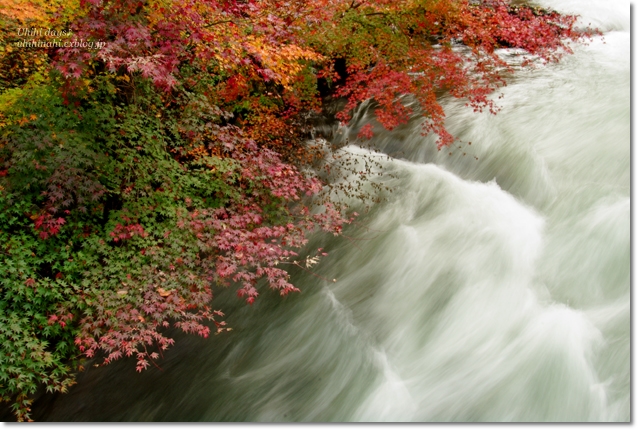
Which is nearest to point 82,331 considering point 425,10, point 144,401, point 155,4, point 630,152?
point 144,401

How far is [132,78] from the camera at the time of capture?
5.04m

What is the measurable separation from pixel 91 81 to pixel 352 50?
4320mm

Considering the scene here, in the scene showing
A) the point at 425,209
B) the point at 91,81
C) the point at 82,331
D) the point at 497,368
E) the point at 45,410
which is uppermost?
the point at 91,81

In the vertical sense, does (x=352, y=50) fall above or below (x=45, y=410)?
above

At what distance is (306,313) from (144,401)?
1.87 m

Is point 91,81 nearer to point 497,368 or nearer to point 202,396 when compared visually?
point 202,396

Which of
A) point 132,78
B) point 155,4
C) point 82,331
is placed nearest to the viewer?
point 82,331

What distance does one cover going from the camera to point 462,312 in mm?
3930

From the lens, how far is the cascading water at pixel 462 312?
3305 millimetres

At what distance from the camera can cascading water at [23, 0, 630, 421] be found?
130 inches

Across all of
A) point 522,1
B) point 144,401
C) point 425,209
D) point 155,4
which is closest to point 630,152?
point 425,209

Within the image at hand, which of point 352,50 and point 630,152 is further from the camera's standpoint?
point 352,50

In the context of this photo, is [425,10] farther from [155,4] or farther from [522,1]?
[155,4]

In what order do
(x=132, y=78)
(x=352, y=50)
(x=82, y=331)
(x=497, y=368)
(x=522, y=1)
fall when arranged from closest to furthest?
(x=497, y=368) < (x=82, y=331) < (x=132, y=78) < (x=352, y=50) < (x=522, y=1)
